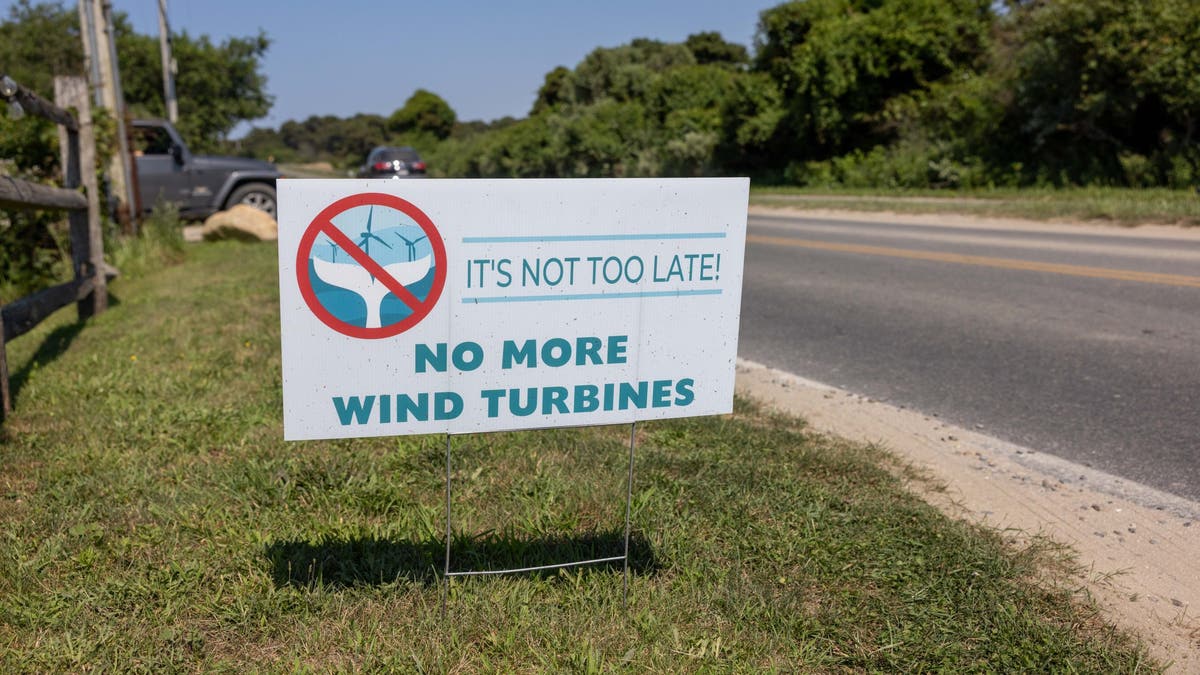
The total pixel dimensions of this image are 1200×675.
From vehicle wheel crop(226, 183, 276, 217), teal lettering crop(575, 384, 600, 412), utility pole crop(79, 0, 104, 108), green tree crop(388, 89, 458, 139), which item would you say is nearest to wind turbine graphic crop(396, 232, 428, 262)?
teal lettering crop(575, 384, 600, 412)

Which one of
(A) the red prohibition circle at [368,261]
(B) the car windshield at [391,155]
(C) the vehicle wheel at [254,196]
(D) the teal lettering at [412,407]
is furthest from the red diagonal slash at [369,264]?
(B) the car windshield at [391,155]

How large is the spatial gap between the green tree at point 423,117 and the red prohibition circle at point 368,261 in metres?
94.9

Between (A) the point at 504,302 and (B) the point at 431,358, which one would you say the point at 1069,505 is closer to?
(A) the point at 504,302

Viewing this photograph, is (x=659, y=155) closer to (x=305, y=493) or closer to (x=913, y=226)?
(x=913, y=226)

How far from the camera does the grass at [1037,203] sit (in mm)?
14758

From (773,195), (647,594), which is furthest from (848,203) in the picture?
(647,594)

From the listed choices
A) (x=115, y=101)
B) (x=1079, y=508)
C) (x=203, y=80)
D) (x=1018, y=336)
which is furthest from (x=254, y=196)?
(x=203, y=80)

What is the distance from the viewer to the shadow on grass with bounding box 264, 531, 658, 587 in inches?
120

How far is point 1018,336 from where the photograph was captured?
271 inches

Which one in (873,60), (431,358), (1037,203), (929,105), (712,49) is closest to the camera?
(431,358)

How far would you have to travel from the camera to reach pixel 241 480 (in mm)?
3799

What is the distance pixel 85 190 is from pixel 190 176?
8.06 m

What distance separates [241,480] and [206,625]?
1.08 metres

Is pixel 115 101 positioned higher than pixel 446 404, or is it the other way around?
pixel 115 101
